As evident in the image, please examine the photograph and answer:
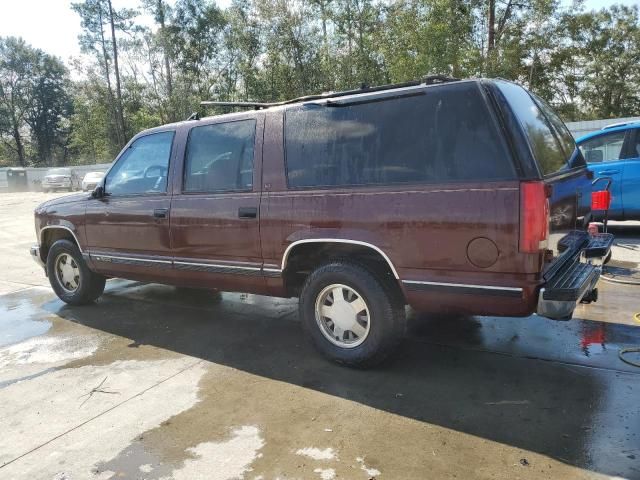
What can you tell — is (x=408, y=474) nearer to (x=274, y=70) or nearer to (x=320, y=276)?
(x=320, y=276)

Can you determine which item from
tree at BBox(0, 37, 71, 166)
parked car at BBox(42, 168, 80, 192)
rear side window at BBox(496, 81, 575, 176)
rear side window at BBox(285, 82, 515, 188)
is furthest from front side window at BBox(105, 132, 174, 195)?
tree at BBox(0, 37, 71, 166)

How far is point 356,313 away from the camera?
3717 mm

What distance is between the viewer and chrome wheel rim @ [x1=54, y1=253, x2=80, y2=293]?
589 cm

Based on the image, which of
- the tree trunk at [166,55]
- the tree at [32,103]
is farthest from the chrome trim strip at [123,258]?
the tree at [32,103]

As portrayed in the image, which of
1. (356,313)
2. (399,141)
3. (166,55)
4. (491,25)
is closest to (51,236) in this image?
(356,313)

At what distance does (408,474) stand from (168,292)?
4627mm

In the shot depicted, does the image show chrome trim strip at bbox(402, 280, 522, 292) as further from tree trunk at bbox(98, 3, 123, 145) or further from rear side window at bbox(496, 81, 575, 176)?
tree trunk at bbox(98, 3, 123, 145)

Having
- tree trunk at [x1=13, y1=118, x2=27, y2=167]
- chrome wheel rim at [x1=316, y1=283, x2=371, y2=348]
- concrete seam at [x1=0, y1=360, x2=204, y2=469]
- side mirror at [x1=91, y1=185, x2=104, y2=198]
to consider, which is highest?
tree trunk at [x1=13, y1=118, x2=27, y2=167]

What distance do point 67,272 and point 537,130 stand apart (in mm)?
5196

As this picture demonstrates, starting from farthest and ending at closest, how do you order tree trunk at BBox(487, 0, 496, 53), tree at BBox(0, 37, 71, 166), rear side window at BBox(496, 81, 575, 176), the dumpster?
tree at BBox(0, 37, 71, 166) → the dumpster → tree trunk at BBox(487, 0, 496, 53) → rear side window at BBox(496, 81, 575, 176)

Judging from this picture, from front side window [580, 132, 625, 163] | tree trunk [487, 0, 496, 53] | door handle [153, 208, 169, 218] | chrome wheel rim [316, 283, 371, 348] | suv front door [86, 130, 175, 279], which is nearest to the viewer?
chrome wheel rim [316, 283, 371, 348]

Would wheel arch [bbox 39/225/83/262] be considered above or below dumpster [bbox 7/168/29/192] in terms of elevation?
below

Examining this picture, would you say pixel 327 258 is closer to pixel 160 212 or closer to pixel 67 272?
pixel 160 212

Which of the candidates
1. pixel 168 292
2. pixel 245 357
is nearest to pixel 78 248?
pixel 168 292
